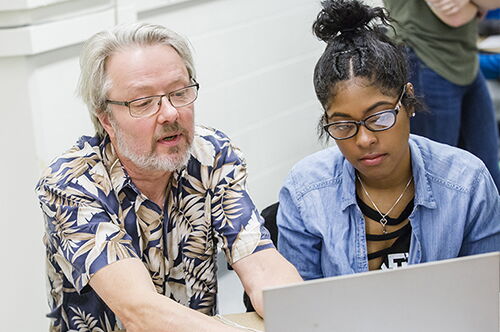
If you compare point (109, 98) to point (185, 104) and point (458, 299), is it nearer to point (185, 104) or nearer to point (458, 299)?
point (185, 104)

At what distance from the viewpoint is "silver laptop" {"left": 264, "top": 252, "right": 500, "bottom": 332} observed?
1.22 m

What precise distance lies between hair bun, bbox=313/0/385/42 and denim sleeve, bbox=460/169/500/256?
1.46 ft

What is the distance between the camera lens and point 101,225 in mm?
1812

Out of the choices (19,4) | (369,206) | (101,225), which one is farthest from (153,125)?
(19,4)

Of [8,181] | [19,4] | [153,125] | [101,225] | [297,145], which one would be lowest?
[297,145]

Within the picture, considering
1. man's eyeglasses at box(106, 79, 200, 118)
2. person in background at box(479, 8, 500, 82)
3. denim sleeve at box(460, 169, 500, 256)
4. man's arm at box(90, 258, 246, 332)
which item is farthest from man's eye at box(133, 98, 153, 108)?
person in background at box(479, 8, 500, 82)

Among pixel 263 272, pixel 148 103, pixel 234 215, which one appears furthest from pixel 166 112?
pixel 263 272

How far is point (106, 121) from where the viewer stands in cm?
194

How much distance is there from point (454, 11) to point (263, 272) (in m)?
1.40

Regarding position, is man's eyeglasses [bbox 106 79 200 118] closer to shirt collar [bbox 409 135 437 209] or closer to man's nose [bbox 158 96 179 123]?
man's nose [bbox 158 96 179 123]

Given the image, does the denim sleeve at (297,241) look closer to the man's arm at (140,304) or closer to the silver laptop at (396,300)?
the man's arm at (140,304)

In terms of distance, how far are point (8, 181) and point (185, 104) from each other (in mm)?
1139

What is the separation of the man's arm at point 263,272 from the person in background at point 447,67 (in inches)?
48.3

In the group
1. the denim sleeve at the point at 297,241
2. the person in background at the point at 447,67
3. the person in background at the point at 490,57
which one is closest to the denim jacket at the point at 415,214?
the denim sleeve at the point at 297,241
